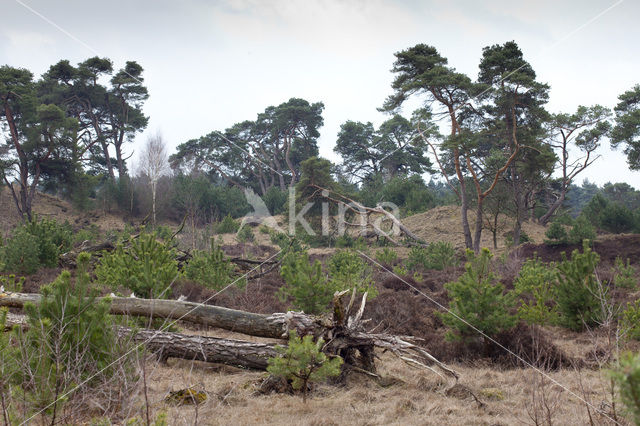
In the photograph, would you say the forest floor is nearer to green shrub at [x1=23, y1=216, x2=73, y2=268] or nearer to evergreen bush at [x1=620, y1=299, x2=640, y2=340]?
evergreen bush at [x1=620, y1=299, x2=640, y2=340]

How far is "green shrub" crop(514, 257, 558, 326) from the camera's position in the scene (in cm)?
729

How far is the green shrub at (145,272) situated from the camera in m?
6.54

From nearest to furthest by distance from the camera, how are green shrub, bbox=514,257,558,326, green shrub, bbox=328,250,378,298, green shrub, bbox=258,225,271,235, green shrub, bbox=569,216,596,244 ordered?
green shrub, bbox=514,257,558,326 → green shrub, bbox=328,250,378,298 → green shrub, bbox=569,216,596,244 → green shrub, bbox=258,225,271,235

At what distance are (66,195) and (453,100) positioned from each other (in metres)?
24.0

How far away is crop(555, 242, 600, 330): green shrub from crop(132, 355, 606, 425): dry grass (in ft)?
6.07

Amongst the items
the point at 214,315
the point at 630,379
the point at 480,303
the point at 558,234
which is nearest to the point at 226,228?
the point at 558,234

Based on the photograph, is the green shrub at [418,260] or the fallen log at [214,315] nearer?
the fallen log at [214,315]

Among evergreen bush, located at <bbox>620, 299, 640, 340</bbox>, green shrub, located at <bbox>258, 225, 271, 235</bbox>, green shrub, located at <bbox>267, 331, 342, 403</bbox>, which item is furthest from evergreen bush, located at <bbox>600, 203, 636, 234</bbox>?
green shrub, located at <bbox>267, 331, 342, 403</bbox>

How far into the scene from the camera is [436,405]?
3.88m

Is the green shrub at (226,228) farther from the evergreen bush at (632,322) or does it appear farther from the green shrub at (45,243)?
the evergreen bush at (632,322)

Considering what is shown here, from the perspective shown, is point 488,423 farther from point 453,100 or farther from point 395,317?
point 453,100

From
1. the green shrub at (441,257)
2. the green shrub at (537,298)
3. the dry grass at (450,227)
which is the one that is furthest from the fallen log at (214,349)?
the dry grass at (450,227)

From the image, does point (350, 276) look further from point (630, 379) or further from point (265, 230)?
point (265, 230)

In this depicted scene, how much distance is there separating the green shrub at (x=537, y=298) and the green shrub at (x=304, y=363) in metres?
3.02
